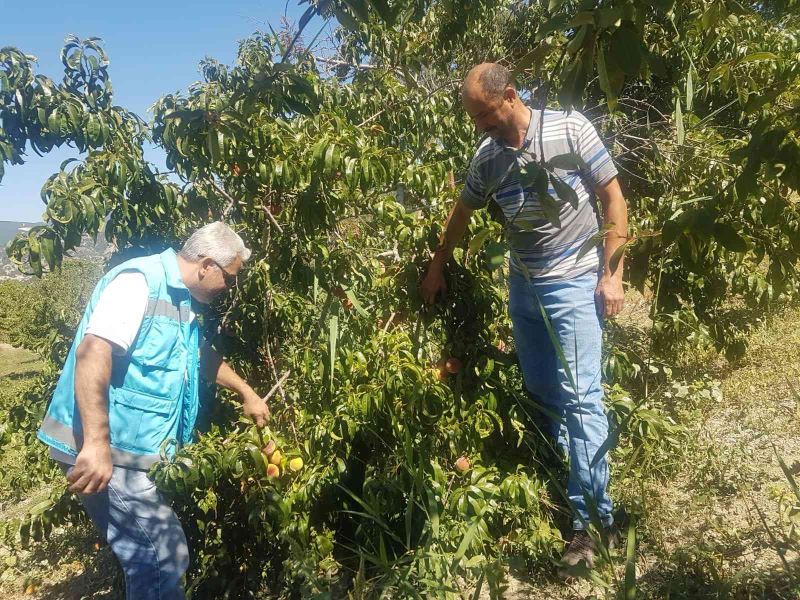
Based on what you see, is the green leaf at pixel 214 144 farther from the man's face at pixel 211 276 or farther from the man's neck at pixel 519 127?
the man's neck at pixel 519 127

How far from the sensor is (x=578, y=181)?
2113mm

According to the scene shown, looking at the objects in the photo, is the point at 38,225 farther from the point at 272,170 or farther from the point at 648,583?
the point at 648,583

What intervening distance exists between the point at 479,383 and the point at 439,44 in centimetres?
344

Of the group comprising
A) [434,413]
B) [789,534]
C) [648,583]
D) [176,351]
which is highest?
[176,351]

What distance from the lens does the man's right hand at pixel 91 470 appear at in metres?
1.82

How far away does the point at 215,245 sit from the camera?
6.89ft

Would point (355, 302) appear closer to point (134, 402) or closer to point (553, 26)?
point (134, 402)

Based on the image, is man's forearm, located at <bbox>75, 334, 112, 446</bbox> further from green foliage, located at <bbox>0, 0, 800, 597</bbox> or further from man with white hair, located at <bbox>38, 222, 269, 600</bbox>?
green foliage, located at <bbox>0, 0, 800, 597</bbox>

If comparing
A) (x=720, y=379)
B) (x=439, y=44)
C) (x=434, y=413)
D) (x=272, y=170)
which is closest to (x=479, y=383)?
(x=434, y=413)

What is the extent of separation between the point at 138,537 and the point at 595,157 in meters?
1.99

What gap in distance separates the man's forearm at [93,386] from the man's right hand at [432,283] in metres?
1.11

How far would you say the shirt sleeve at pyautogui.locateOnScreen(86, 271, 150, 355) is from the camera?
1.91 metres

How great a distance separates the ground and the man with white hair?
0.75 meters

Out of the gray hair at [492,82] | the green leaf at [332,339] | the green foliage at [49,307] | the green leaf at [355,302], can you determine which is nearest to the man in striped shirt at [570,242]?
the gray hair at [492,82]
